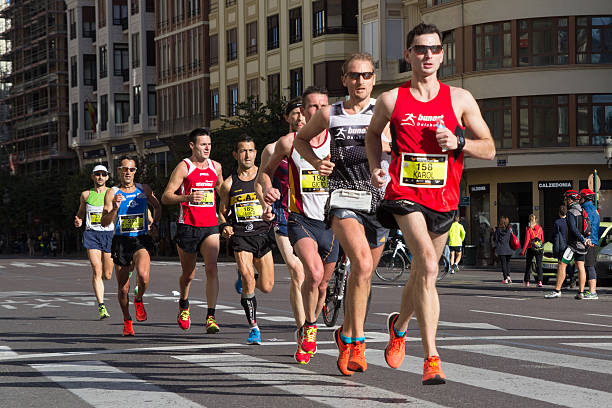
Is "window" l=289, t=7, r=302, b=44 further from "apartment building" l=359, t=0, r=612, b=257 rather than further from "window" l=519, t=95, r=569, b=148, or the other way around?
"window" l=519, t=95, r=569, b=148

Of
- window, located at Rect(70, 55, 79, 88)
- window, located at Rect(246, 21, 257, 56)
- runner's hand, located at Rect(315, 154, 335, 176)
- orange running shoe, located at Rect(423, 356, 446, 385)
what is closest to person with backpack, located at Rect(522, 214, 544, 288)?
runner's hand, located at Rect(315, 154, 335, 176)

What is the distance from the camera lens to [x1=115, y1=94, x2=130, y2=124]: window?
82.4m

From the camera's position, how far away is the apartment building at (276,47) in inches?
2299

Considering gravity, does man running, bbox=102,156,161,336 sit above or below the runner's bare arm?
below

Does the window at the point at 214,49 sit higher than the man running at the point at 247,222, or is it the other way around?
the window at the point at 214,49

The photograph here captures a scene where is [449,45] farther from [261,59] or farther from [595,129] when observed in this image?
[261,59]

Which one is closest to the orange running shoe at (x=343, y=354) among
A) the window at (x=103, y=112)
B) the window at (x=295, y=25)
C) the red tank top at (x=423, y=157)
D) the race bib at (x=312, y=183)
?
the red tank top at (x=423, y=157)

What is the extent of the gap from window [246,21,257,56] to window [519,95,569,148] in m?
20.5

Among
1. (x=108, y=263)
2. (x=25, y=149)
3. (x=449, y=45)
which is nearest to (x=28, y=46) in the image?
(x=25, y=149)

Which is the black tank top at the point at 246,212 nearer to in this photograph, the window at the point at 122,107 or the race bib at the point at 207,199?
the race bib at the point at 207,199

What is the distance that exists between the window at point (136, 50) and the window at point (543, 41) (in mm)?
36848

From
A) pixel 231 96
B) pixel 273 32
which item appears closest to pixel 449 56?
pixel 273 32

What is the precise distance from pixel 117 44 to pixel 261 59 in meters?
22.2

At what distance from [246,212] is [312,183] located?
8.74 feet
